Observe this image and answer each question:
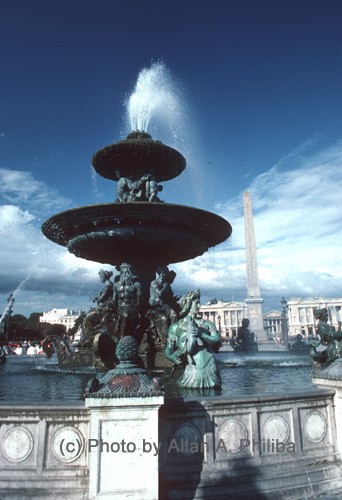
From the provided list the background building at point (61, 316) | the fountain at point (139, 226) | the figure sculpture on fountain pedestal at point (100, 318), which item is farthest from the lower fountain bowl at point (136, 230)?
the background building at point (61, 316)

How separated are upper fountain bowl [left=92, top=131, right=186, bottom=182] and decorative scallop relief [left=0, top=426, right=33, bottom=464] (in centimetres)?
962

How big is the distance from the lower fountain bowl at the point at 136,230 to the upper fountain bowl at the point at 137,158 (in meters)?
2.88

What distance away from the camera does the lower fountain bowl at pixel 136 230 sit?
10328mm

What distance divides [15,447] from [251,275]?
45.9 meters

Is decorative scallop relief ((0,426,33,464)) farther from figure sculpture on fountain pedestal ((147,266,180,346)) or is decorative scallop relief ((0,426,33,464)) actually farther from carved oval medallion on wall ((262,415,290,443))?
figure sculpture on fountain pedestal ((147,266,180,346))

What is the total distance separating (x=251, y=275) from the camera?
160 ft

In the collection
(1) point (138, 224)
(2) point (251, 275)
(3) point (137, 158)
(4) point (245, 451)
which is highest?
(2) point (251, 275)

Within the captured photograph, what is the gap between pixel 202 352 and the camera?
6.15m

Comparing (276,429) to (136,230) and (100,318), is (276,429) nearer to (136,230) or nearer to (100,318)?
(100,318)

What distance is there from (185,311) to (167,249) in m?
4.52

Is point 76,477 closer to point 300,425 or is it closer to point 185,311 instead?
point 300,425

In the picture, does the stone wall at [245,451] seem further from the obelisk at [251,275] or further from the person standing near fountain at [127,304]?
the obelisk at [251,275]

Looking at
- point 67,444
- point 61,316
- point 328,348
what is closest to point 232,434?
point 67,444

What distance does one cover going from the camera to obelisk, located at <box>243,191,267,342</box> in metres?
47.5
